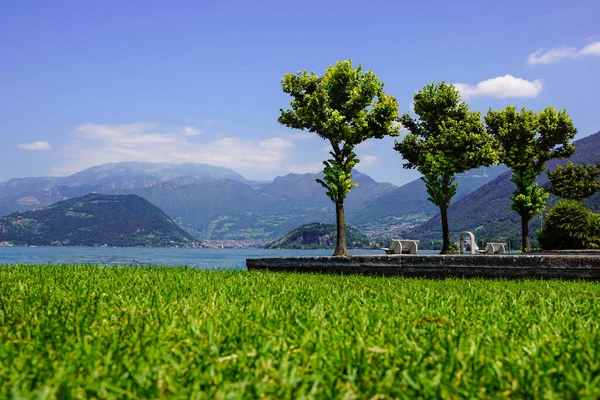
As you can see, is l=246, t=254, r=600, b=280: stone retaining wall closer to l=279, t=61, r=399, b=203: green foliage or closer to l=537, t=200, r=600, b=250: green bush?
l=279, t=61, r=399, b=203: green foliage

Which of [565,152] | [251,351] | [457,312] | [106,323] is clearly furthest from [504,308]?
[565,152]

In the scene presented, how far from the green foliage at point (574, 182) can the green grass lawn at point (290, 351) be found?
199 feet

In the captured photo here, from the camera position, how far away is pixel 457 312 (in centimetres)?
491

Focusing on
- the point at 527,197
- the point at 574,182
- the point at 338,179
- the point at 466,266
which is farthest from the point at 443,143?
the point at 574,182

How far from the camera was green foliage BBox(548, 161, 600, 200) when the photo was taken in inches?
2288

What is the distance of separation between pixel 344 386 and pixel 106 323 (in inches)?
89.1

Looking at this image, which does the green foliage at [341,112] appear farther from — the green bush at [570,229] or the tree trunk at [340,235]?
the green bush at [570,229]

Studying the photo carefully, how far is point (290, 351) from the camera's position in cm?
308

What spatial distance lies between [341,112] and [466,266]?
16234mm

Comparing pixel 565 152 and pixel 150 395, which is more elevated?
pixel 565 152

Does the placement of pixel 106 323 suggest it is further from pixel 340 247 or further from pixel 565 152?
pixel 565 152

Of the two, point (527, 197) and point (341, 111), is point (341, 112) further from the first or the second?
point (527, 197)

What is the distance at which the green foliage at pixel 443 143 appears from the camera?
3459cm

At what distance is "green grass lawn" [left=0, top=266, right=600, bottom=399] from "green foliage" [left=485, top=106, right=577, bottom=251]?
1457 inches
